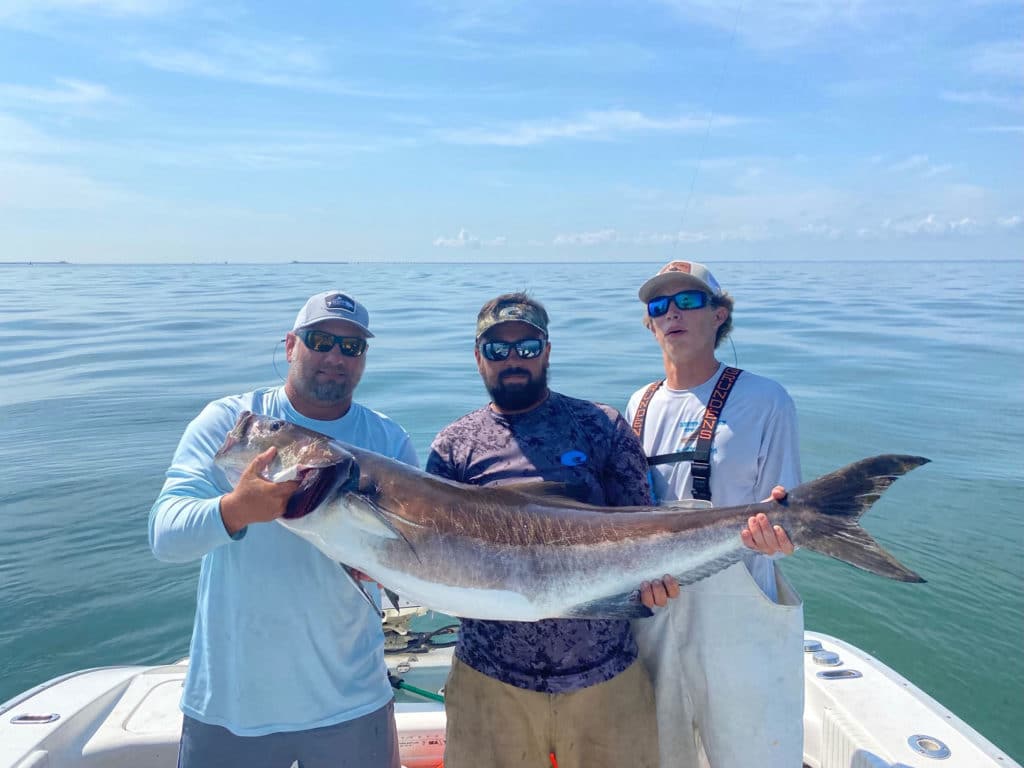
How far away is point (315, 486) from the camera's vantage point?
9.04 feet

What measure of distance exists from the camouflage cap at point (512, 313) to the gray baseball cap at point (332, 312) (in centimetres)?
55

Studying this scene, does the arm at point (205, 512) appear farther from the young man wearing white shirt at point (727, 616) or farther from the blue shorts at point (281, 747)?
the young man wearing white shirt at point (727, 616)

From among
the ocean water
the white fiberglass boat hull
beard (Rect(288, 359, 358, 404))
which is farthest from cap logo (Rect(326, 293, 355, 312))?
the ocean water

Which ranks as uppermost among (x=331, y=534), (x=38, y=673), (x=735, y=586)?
(x=331, y=534)

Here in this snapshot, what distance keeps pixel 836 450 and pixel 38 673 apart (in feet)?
36.4

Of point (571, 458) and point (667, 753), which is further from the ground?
point (571, 458)

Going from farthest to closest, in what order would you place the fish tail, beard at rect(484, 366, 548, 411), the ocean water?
the ocean water → beard at rect(484, 366, 548, 411) → the fish tail

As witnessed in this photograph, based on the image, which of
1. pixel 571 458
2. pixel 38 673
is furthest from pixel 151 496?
pixel 571 458

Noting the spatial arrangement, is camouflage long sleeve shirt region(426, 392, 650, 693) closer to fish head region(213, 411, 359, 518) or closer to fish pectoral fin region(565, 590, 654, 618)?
fish pectoral fin region(565, 590, 654, 618)

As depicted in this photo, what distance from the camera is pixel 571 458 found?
328cm

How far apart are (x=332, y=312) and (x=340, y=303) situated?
0.07 meters

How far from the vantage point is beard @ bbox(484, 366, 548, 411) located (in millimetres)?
3361

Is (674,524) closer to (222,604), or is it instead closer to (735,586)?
(735,586)

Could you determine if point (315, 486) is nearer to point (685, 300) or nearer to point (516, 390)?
point (516, 390)
